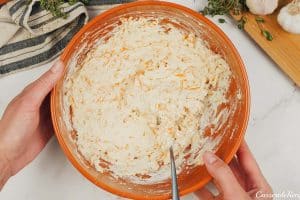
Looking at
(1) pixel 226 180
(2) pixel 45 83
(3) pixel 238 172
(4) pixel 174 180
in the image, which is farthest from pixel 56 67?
(3) pixel 238 172

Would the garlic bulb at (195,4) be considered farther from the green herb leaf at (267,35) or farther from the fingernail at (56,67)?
the fingernail at (56,67)

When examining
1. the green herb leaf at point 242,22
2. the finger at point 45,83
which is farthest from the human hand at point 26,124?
the green herb leaf at point 242,22

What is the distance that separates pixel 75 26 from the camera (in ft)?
4.69

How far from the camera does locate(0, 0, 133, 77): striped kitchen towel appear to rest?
1368mm

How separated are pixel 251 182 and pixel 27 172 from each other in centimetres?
71

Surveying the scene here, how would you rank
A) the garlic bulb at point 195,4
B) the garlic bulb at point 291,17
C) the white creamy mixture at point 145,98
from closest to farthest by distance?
the white creamy mixture at point 145,98
the garlic bulb at point 291,17
the garlic bulb at point 195,4

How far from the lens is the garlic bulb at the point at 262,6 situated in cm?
142

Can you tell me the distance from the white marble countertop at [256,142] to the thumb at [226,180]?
0.94ft

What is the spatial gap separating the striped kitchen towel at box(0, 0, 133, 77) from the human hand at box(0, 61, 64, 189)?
188mm

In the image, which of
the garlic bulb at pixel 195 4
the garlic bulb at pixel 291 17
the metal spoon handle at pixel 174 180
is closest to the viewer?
the metal spoon handle at pixel 174 180

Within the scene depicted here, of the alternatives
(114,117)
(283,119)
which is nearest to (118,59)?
(114,117)

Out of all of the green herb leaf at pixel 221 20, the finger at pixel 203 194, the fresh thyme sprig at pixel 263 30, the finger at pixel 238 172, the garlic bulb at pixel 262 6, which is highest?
the garlic bulb at pixel 262 6

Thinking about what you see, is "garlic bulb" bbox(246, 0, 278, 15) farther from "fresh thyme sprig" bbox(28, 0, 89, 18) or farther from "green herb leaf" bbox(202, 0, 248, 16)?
"fresh thyme sprig" bbox(28, 0, 89, 18)

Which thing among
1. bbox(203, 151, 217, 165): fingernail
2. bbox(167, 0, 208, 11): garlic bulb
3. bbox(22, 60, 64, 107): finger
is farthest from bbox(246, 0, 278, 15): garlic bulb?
bbox(22, 60, 64, 107): finger
